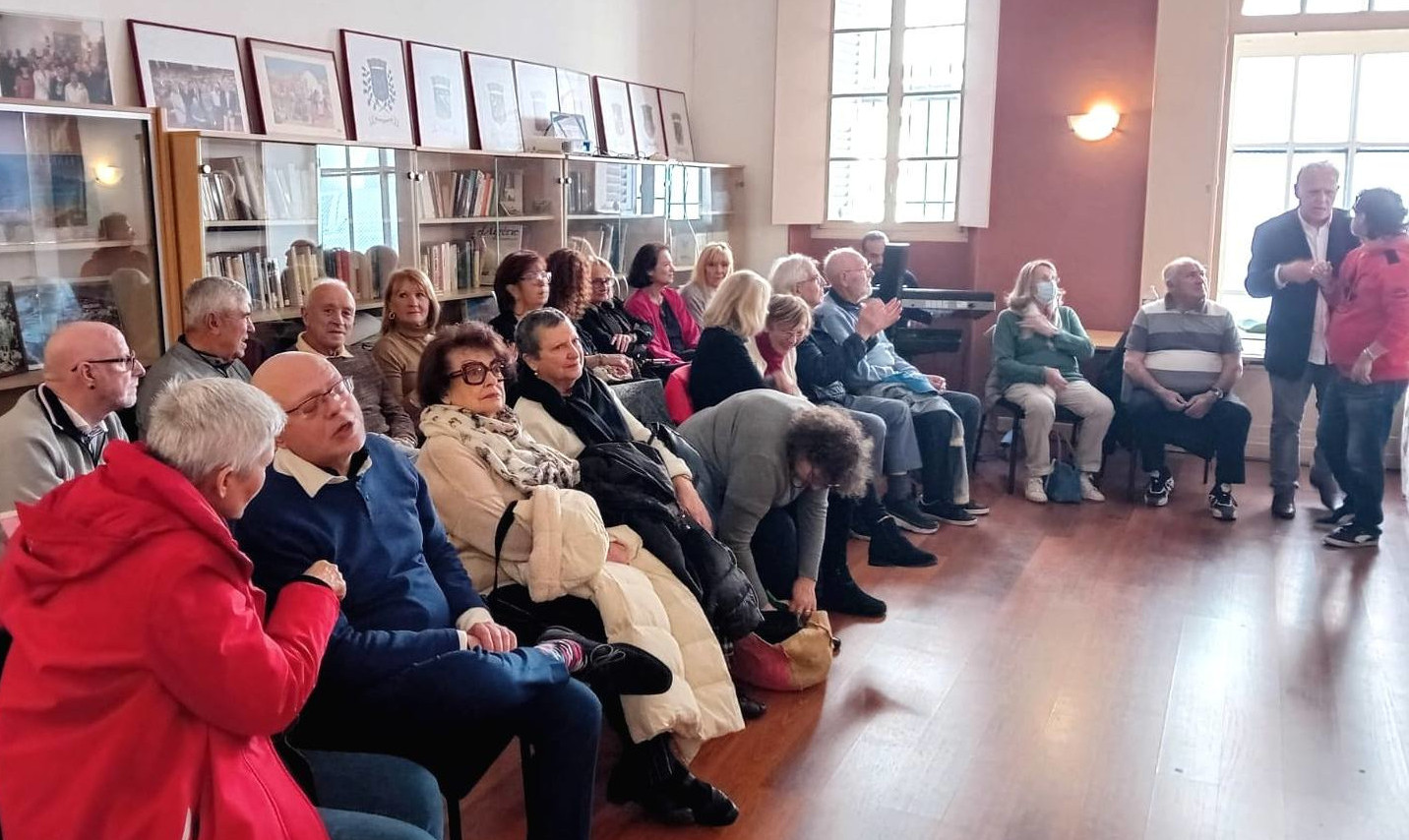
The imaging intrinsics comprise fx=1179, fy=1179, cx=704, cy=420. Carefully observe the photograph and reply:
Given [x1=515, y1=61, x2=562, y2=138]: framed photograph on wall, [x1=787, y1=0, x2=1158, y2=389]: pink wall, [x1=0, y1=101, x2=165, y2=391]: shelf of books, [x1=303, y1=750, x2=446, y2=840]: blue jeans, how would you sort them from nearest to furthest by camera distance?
[x1=303, y1=750, x2=446, y2=840]: blue jeans, [x1=0, y1=101, x2=165, y2=391]: shelf of books, [x1=515, y1=61, x2=562, y2=138]: framed photograph on wall, [x1=787, y1=0, x2=1158, y2=389]: pink wall

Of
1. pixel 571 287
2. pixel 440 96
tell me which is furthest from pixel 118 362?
pixel 440 96

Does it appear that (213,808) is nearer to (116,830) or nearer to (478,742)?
(116,830)

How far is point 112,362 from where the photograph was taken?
2855 mm

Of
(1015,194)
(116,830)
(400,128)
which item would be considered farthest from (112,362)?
(1015,194)

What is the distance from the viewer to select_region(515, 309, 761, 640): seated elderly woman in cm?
322

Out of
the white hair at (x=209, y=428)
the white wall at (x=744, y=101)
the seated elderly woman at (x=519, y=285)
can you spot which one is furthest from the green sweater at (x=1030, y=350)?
the white hair at (x=209, y=428)

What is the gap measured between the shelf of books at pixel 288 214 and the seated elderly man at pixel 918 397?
2.03 metres

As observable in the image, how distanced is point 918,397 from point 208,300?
10.6ft

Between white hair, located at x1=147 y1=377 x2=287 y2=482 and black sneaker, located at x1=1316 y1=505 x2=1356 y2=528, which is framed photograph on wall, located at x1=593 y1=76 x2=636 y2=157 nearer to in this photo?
black sneaker, located at x1=1316 y1=505 x2=1356 y2=528

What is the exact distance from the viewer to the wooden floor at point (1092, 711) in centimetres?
285

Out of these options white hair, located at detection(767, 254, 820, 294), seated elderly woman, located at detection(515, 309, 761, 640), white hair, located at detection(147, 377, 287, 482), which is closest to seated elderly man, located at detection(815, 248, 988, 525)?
white hair, located at detection(767, 254, 820, 294)

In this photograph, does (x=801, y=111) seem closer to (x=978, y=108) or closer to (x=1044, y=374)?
(x=978, y=108)

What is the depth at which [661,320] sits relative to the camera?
20.2ft

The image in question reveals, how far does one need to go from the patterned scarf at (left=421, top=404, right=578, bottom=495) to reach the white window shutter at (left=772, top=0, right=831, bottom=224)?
17.7 feet
